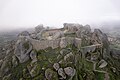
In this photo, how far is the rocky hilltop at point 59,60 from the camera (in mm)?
102369

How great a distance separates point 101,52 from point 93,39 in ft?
29.8

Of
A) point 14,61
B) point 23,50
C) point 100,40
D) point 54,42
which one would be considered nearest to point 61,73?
point 54,42

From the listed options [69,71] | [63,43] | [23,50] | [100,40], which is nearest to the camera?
[69,71]

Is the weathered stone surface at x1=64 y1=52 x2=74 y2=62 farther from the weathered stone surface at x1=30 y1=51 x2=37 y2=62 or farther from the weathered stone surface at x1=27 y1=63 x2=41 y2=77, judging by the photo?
the weathered stone surface at x1=30 y1=51 x2=37 y2=62

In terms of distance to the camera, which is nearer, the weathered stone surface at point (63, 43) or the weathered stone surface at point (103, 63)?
the weathered stone surface at point (63, 43)

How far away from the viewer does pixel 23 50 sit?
116m

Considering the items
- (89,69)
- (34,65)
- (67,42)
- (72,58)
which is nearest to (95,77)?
(89,69)

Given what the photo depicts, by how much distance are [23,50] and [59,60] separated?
2078 cm

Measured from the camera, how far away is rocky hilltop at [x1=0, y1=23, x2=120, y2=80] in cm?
10237

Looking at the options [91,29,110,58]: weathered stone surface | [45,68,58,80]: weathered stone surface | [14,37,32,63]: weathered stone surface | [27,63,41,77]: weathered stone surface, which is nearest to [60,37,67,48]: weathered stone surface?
[27,63,41,77]: weathered stone surface

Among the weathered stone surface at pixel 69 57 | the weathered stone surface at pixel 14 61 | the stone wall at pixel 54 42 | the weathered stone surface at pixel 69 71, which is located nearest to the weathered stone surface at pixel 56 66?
the weathered stone surface at pixel 69 71

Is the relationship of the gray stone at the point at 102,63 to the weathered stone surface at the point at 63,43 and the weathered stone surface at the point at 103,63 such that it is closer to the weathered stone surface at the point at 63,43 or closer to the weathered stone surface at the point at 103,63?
the weathered stone surface at the point at 103,63

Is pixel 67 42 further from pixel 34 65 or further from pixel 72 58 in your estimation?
pixel 34 65

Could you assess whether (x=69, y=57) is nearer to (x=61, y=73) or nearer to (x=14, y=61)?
(x=61, y=73)
